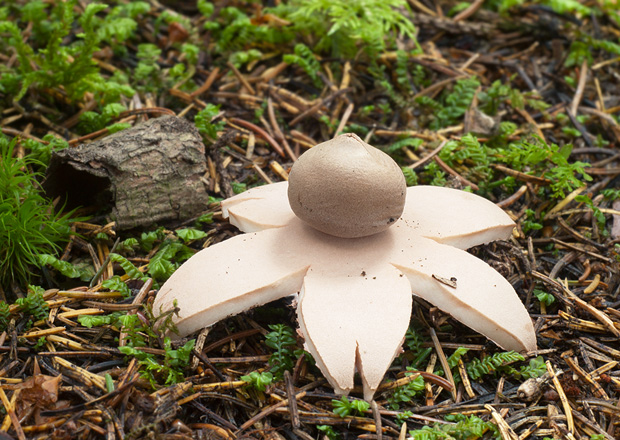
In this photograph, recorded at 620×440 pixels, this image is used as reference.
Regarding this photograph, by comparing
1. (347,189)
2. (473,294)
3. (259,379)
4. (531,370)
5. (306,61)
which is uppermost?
(347,189)

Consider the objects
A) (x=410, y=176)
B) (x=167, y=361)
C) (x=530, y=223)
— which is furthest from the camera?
(x=410, y=176)

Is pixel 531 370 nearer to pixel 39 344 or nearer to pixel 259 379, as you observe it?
pixel 259 379

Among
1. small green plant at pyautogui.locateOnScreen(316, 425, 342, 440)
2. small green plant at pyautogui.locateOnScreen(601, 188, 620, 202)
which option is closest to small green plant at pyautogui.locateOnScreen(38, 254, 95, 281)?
small green plant at pyautogui.locateOnScreen(316, 425, 342, 440)

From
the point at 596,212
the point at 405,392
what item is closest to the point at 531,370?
the point at 405,392

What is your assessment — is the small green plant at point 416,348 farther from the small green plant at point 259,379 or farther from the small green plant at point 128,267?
the small green plant at point 128,267

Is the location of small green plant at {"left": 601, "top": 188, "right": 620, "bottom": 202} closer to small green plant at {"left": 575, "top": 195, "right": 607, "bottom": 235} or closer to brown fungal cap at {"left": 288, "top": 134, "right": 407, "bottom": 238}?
small green plant at {"left": 575, "top": 195, "right": 607, "bottom": 235}

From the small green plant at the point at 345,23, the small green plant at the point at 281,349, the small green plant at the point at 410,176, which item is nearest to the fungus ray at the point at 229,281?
the small green plant at the point at 281,349
